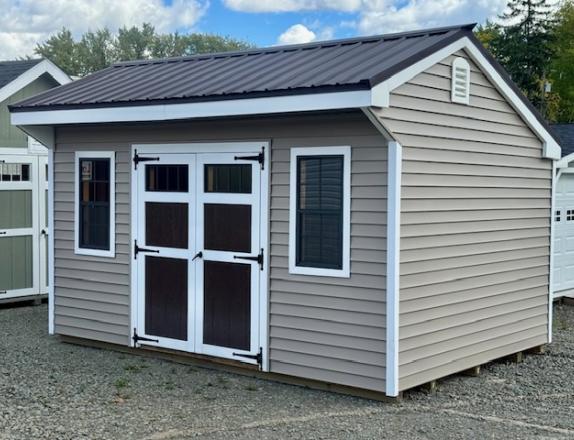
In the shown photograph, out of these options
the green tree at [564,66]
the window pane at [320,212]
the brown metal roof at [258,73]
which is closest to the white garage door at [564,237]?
the brown metal roof at [258,73]

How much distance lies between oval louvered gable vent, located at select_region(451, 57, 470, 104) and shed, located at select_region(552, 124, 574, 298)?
5.17 metres

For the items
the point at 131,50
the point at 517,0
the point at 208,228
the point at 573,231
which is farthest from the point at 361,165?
the point at 131,50

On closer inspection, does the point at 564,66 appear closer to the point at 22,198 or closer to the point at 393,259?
the point at 22,198

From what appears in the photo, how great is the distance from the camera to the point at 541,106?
4059 centimetres

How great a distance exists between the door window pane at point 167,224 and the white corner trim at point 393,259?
217cm

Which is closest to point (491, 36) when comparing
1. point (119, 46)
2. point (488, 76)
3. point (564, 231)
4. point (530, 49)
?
point (530, 49)

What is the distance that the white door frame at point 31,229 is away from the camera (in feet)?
37.1

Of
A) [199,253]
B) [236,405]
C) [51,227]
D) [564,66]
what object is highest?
[564,66]

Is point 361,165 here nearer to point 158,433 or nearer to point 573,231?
point 158,433

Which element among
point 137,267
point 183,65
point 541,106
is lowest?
point 137,267

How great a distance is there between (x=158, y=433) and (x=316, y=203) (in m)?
2.28

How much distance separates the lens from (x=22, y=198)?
11445 millimetres

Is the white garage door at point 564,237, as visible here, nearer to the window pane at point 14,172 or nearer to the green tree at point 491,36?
the window pane at point 14,172

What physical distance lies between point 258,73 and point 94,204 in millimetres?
2287
